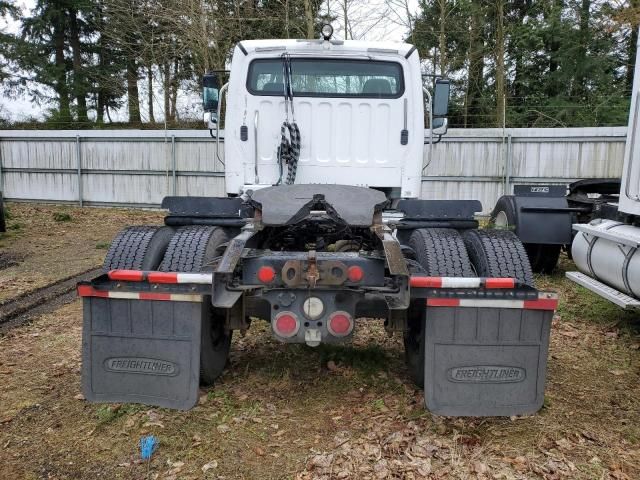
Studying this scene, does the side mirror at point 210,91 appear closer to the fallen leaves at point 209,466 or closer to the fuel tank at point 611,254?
the fallen leaves at point 209,466

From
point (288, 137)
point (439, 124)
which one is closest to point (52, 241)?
point (288, 137)

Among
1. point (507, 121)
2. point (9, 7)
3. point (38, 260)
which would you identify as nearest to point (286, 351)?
point (38, 260)

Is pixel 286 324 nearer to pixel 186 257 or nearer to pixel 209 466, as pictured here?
pixel 209 466

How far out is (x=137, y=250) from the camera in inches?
138

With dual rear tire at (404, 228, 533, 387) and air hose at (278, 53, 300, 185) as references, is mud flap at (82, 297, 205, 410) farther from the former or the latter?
air hose at (278, 53, 300, 185)

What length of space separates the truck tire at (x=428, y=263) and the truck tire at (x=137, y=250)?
1674 mm

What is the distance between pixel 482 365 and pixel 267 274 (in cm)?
125

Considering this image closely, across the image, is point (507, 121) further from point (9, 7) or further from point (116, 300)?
point (9, 7)

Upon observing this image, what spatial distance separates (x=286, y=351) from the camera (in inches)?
171

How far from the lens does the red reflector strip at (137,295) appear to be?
297 cm

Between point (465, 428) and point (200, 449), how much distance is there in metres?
1.47

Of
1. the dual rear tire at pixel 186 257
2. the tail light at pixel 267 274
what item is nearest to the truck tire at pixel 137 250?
the dual rear tire at pixel 186 257

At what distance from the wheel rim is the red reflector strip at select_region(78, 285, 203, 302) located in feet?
17.9

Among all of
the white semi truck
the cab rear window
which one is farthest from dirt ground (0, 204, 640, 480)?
the cab rear window
